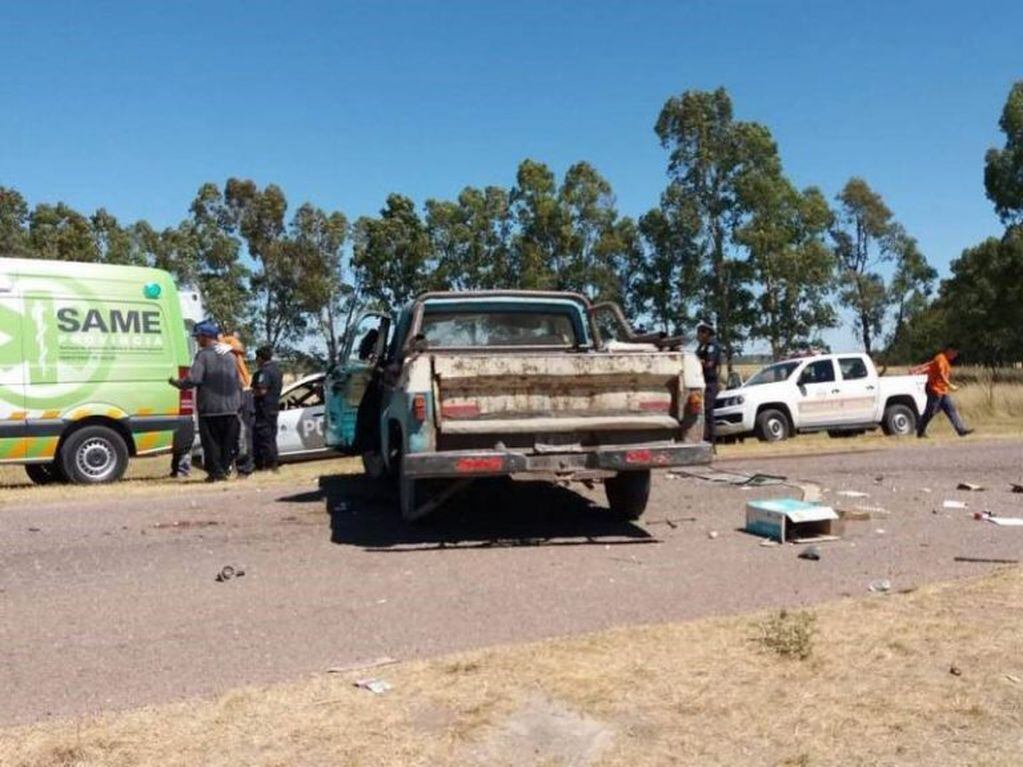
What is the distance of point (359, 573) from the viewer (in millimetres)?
6492

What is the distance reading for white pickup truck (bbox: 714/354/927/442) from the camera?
17.6m

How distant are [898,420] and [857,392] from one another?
110cm

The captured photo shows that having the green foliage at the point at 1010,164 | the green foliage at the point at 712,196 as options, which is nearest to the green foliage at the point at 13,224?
the green foliage at the point at 712,196

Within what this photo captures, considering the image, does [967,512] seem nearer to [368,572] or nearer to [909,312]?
[368,572]

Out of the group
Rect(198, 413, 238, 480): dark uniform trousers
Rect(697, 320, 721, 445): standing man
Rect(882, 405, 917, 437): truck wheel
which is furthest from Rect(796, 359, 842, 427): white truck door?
Rect(198, 413, 238, 480): dark uniform trousers

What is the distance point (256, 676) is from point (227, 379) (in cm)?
699

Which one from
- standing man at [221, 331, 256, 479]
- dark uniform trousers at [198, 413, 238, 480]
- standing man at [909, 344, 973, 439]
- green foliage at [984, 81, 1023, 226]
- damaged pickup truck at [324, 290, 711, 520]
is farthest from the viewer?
green foliage at [984, 81, 1023, 226]

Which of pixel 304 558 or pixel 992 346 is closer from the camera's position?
pixel 304 558

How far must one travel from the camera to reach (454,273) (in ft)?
116

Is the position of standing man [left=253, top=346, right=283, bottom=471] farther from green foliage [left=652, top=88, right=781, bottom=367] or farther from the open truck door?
green foliage [left=652, top=88, right=781, bottom=367]

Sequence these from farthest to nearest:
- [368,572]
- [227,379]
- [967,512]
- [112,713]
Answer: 1. [227,379]
2. [967,512]
3. [368,572]
4. [112,713]

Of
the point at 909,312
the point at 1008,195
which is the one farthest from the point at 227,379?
the point at 909,312

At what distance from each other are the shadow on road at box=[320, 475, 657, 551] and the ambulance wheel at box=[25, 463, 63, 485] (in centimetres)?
422

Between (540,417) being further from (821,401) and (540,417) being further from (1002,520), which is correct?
(821,401)
